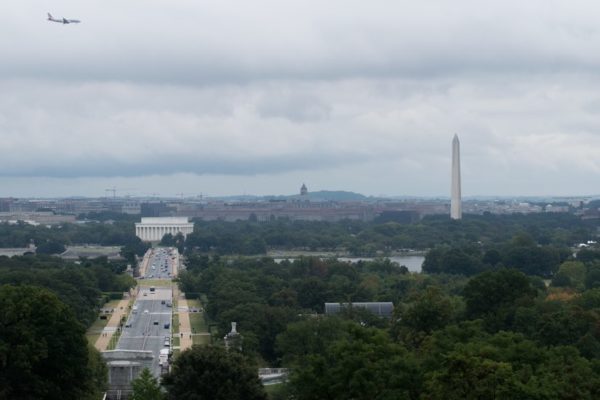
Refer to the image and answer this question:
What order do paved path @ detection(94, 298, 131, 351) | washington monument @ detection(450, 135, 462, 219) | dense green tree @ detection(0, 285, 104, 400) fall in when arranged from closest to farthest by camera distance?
dense green tree @ detection(0, 285, 104, 400), paved path @ detection(94, 298, 131, 351), washington monument @ detection(450, 135, 462, 219)

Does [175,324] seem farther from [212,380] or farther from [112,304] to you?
[212,380]

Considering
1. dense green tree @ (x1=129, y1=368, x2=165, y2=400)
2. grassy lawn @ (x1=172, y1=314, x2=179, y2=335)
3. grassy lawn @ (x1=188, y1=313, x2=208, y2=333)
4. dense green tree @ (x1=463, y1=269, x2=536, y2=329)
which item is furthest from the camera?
grassy lawn @ (x1=188, y1=313, x2=208, y2=333)

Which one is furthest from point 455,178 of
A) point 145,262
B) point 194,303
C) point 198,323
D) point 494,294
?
point 494,294

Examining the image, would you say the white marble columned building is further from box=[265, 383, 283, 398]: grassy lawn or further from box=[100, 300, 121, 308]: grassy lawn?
box=[265, 383, 283, 398]: grassy lawn

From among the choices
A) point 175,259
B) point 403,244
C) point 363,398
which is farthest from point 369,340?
point 403,244

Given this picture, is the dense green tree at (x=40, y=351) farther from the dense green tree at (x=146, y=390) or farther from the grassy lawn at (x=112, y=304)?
the grassy lawn at (x=112, y=304)

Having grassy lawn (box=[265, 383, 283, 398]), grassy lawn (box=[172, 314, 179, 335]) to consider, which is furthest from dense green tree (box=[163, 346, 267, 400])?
grassy lawn (box=[172, 314, 179, 335])

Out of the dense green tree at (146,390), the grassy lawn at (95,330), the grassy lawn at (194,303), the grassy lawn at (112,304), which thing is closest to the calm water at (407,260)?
the grassy lawn at (194,303)
